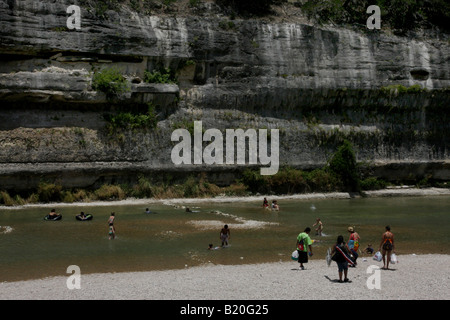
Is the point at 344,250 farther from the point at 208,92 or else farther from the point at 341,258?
the point at 208,92

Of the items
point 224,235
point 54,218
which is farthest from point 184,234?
point 54,218

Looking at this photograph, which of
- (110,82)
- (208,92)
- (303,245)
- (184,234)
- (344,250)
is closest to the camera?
(344,250)

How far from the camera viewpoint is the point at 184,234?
21594mm

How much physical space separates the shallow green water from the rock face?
17.7 feet

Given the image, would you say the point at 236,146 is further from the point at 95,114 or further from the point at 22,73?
the point at 22,73

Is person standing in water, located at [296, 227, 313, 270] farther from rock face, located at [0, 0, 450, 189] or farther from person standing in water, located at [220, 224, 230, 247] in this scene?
rock face, located at [0, 0, 450, 189]

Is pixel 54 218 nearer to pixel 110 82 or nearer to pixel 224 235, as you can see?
pixel 224 235

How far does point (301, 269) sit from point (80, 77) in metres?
25.2

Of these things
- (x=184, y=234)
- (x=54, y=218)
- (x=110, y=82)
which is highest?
(x=110, y=82)

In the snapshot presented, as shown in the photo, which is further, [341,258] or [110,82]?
[110,82]

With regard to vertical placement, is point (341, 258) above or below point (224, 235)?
above

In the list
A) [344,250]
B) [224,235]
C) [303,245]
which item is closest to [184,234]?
[224,235]

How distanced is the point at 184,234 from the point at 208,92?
1994 centimetres

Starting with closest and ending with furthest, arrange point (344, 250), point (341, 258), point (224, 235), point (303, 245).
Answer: point (341, 258) → point (344, 250) → point (303, 245) → point (224, 235)
